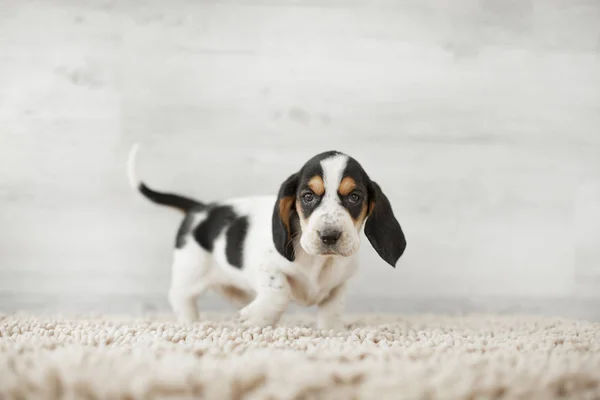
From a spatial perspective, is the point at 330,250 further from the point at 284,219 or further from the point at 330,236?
the point at 284,219

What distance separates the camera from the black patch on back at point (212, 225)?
108 inches

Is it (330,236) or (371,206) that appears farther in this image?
(371,206)

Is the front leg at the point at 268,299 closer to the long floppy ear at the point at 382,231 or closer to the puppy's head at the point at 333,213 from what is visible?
the puppy's head at the point at 333,213

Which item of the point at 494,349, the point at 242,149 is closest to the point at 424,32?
the point at 242,149

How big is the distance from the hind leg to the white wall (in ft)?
2.48

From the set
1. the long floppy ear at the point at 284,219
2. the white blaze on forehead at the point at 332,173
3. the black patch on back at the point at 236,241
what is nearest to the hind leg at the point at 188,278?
the black patch on back at the point at 236,241

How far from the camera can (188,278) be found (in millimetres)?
2814

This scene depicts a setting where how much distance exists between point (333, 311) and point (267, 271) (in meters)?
0.36

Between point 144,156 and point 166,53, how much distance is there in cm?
62

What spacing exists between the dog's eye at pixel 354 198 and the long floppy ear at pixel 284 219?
23cm

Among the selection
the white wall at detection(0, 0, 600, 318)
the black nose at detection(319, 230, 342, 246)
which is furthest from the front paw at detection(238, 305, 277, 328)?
the white wall at detection(0, 0, 600, 318)

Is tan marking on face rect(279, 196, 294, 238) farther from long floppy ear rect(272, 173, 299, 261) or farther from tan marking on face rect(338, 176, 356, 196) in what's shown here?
tan marking on face rect(338, 176, 356, 196)

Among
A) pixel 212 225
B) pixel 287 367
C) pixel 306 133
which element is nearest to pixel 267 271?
pixel 212 225

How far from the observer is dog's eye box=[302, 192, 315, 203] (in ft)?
7.31
